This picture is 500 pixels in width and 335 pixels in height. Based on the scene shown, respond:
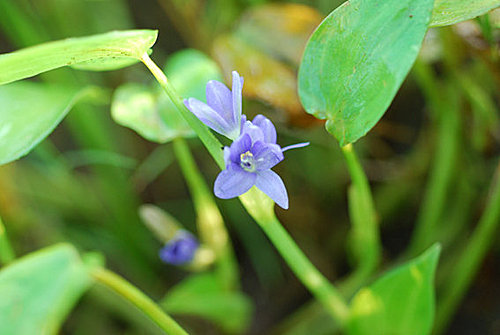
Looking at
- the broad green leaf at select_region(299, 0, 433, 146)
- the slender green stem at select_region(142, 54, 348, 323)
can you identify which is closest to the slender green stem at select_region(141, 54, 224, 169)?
the slender green stem at select_region(142, 54, 348, 323)

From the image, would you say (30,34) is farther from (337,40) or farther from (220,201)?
(337,40)

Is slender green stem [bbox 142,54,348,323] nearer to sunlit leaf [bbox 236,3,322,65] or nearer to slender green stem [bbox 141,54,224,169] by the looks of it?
slender green stem [bbox 141,54,224,169]

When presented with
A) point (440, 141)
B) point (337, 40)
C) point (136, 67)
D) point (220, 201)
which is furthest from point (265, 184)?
point (136, 67)

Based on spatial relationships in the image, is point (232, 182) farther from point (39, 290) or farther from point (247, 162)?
point (39, 290)

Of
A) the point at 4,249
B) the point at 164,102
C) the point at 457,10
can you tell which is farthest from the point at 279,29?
the point at 4,249

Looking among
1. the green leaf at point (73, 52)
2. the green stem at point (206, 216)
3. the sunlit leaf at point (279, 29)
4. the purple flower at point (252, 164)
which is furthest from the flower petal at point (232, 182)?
the sunlit leaf at point (279, 29)

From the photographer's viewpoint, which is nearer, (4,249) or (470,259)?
(4,249)
